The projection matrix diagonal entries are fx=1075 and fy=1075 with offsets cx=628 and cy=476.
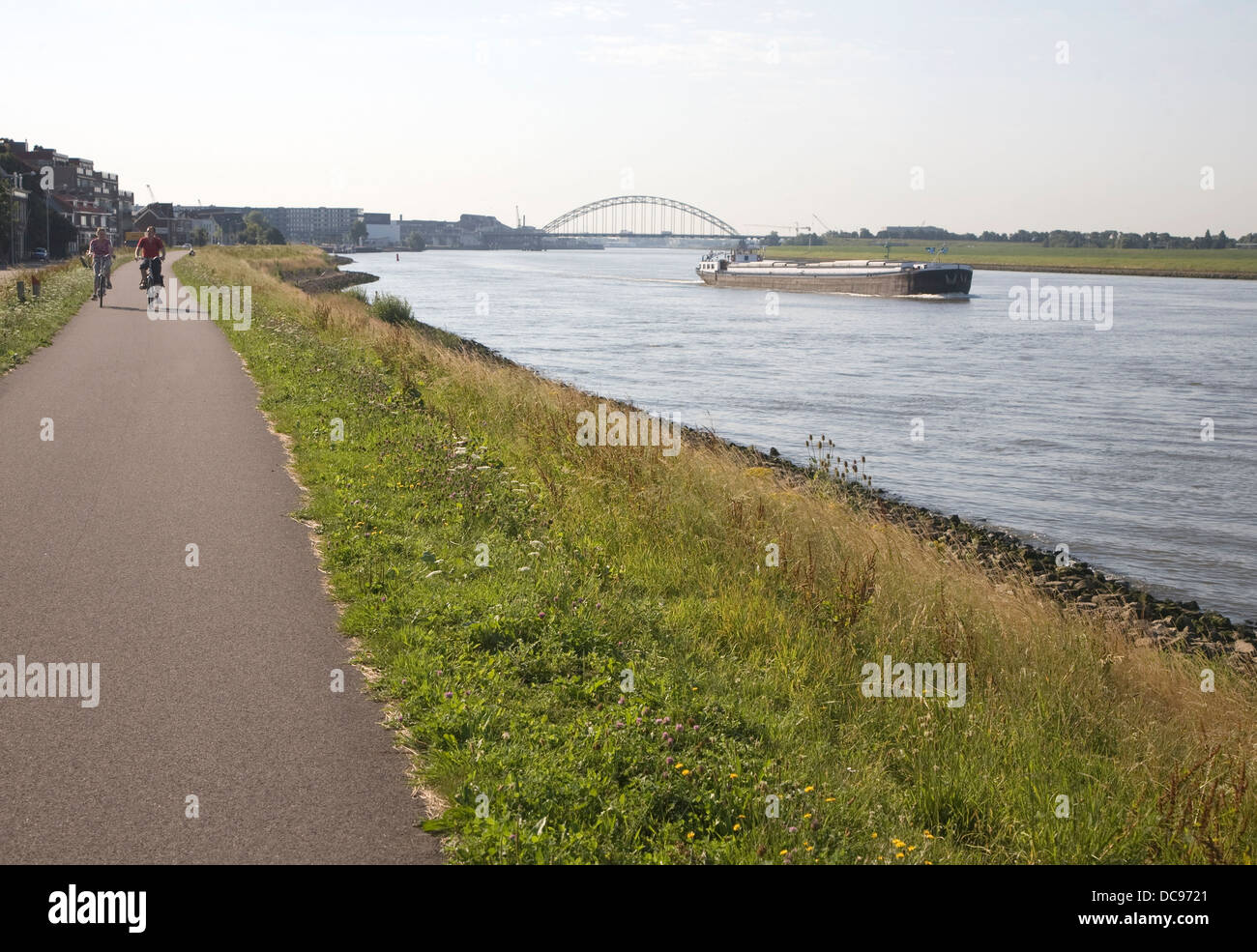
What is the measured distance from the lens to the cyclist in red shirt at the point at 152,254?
29.9 metres

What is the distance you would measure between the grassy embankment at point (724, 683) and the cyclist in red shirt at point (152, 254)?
20823mm

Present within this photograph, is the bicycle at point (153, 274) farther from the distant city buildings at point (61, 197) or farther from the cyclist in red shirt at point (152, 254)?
the distant city buildings at point (61, 197)

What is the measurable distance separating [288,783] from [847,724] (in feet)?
10.8

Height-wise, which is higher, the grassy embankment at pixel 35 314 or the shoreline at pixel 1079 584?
the grassy embankment at pixel 35 314

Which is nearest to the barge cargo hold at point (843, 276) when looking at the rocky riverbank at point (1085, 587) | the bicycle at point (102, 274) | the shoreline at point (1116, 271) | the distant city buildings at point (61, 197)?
the shoreline at point (1116, 271)

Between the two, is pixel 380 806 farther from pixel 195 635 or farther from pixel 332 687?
pixel 195 635

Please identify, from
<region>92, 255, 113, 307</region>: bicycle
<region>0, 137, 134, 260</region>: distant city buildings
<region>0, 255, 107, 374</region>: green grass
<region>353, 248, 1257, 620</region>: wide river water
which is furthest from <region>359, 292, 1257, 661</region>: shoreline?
<region>0, 137, 134, 260</region>: distant city buildings

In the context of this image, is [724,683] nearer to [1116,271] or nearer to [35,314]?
[35,314]

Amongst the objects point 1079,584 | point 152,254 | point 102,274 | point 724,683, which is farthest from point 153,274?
point 724,683

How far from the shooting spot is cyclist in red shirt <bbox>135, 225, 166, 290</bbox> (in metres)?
29.9

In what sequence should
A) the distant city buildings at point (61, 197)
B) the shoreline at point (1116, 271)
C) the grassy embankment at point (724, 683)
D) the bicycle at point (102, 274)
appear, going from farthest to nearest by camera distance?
the shoreline at point (1116, 271)
the distant city buildings at point (61, 197)
the bicycle at point (102, 274)
the grassy embankment at point (724, 683)

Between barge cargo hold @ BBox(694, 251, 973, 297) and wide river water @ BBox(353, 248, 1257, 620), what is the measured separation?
18.1 m

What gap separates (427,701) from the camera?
577 centimetres

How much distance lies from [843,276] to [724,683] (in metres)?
103
